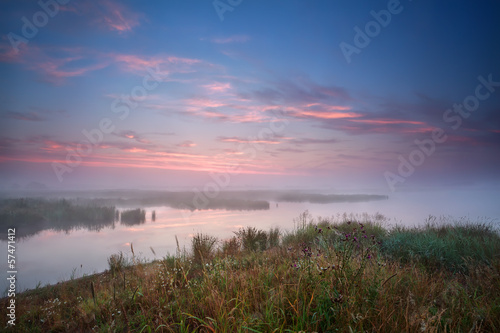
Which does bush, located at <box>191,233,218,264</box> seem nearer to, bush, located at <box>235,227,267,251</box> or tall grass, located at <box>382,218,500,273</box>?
bush, located at <box>235,227,267,251</box>

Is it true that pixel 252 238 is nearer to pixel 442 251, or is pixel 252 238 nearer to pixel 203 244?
pixel 203 244

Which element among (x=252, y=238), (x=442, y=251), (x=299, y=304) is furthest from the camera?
(x=252, y=238)

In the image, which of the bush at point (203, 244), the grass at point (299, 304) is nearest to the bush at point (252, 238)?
the bush at point (203, 244)

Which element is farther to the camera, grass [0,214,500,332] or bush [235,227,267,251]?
bush [235,227,267,251]

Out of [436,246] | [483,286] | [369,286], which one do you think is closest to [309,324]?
[369,286]

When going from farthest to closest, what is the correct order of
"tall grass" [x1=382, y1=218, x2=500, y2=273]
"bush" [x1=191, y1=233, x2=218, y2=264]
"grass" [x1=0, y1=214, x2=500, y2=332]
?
"bush" [x1=191, y1=233, x2=218, y2=264]
"tall grass" [x1=382, y1=218, x2=500, y2=273]
"grass" [x1=0, y1=214, x2=500, y2=332]

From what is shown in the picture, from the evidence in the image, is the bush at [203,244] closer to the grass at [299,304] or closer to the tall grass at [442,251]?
the grass at [299,304]

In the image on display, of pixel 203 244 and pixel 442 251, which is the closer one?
pixel 442 251

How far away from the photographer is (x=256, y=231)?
10.6 meters

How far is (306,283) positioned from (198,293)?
176 centimetres

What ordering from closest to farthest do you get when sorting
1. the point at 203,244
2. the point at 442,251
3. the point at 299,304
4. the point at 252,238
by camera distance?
the point at 299,304
the point at 442,251
the point at 203,244
the point at 252,238

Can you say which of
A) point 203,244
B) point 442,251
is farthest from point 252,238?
point 442,251

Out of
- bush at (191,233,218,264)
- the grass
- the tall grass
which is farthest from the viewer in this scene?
bush at (191,233,218,264)

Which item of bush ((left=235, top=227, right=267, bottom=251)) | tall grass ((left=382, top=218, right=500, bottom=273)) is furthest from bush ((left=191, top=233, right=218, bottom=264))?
tall grass ((left=382, top=218, right=500, bottom=273))
